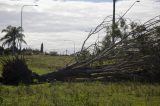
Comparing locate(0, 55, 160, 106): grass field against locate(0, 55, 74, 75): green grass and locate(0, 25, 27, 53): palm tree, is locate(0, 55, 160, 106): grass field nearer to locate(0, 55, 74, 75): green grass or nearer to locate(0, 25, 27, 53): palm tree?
locate(0, 55, 74, 75): green grass

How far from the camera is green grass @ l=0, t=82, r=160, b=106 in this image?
15222 mm

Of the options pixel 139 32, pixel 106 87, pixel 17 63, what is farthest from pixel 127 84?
pixel 17 63

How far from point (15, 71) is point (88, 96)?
805 centimetres

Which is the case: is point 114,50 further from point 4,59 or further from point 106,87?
point 4,59

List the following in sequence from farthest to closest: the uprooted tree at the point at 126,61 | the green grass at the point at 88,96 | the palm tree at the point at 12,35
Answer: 1. the palm tree at the point at 12,35
2. the uprooted tree at the point at 126,61
3. the green grass at the point at 88,96

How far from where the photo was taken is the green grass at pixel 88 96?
15.2 metres

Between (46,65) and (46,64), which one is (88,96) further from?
(46,64)

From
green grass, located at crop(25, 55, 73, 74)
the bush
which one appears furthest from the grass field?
green grass, located at crop(25, 55, 73, 74)

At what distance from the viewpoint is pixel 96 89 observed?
20.2 meters

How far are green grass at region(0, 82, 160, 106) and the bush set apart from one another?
2.30m

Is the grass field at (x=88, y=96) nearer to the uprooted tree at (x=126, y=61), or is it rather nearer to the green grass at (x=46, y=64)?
the uprooted tree at (x=126, y=61)

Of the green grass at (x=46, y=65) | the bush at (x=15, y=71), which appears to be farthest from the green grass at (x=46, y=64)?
the bush at (x=15, y=71)

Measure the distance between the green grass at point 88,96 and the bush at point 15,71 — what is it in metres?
2.30

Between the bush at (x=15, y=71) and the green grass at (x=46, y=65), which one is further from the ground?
the bush at (x=15, y=71)
